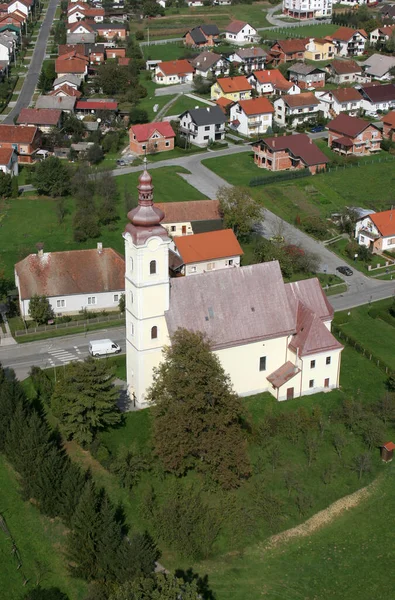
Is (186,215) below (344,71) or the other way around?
below

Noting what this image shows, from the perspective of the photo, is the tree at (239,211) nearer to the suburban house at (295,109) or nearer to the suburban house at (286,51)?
the suburban house at (295,109)

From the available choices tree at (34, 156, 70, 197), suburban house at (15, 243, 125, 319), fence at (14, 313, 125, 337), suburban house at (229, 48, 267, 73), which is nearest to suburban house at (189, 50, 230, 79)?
suburban house at (229, 48, 267, 73)

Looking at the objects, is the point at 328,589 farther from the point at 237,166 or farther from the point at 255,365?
the point at 237,166

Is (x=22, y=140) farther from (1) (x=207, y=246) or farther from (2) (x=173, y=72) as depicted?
(1) (x=207, y=246)

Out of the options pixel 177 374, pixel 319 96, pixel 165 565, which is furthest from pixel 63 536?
pixel 319 96

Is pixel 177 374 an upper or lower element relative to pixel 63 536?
upper

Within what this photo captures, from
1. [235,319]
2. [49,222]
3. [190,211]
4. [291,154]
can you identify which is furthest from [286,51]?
[235,319]
